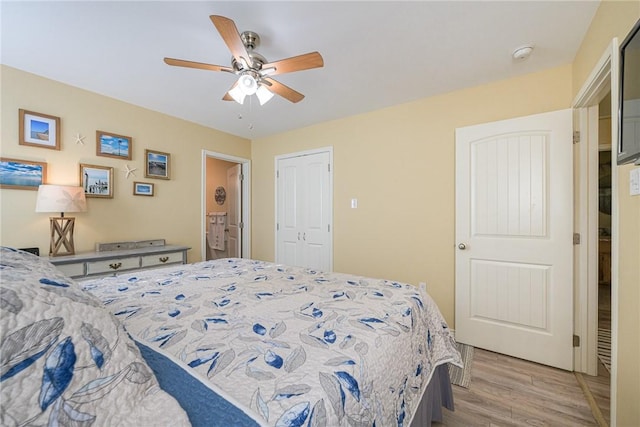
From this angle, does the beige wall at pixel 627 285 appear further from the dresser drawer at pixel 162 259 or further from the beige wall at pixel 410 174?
the dresser drawer at pixel 162 259

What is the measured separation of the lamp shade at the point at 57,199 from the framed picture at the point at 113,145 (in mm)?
600

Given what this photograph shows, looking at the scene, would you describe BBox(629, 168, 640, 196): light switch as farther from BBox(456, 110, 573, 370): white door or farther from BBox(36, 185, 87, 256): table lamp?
BBox(36, 185, 87, 256): table lamp

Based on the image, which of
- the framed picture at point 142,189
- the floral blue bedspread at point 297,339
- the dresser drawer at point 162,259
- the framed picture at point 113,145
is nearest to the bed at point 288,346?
the floral blue bedspread at point 297,339

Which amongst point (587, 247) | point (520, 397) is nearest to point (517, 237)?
point (587, 247)

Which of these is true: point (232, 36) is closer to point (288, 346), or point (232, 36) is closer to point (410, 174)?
point (288, 346)

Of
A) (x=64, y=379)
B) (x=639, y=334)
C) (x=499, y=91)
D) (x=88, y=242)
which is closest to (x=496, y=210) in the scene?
(x=499, y=91)

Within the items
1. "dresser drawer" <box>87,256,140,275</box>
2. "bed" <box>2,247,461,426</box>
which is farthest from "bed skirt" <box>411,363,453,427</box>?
"dresser drawer" <box>87,256,140,275</box>

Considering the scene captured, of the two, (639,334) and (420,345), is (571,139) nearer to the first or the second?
(639,334)

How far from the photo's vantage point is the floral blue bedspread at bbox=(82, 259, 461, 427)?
2.17 feet

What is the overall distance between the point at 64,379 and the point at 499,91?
10.3ft

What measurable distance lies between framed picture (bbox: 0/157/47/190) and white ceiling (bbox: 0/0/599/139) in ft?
2.57

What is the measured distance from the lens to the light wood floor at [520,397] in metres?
1.54

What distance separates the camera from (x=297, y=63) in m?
1.62

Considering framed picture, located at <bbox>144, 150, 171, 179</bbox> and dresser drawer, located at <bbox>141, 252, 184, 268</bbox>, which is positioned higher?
framed picture, located at <bbox>144, 150, 171, 179</bbox>
